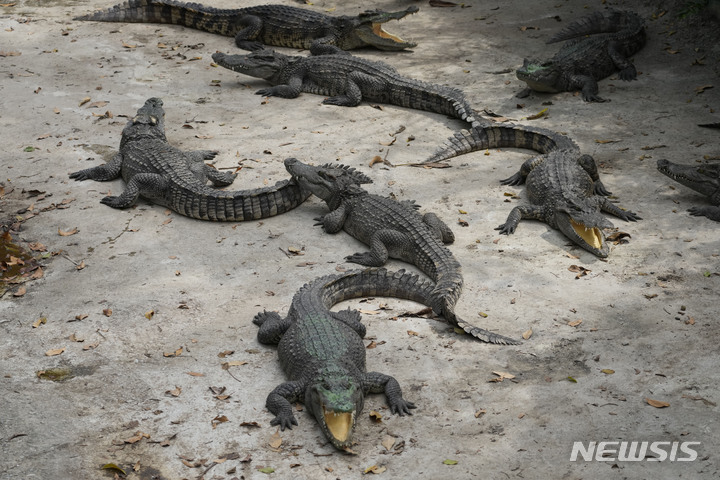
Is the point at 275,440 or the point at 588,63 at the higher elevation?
the point at 588,63

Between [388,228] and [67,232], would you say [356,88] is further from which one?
[67,232]

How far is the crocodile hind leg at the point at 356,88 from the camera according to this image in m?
10.9

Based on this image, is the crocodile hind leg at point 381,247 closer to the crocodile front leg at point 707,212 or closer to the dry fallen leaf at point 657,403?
the dry fallen leaf at point 657,403

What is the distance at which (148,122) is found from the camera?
9.36 m

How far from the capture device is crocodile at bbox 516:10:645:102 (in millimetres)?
10742

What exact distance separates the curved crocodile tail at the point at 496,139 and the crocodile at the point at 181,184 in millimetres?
1904

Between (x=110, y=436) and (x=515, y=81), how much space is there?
27.2ft

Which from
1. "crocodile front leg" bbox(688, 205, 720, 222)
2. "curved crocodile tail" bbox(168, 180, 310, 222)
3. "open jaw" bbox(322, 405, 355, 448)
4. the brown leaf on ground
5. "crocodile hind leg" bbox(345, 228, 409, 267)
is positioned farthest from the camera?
"curved crocodile tail" bbox(168, 180, 310, 222)

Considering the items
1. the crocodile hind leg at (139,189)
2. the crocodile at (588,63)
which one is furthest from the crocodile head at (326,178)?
the crocodile at (588,63)

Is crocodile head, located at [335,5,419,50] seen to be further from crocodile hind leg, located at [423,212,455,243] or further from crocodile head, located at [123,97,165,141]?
crocodile hind leg, located at [423,212,455,243]

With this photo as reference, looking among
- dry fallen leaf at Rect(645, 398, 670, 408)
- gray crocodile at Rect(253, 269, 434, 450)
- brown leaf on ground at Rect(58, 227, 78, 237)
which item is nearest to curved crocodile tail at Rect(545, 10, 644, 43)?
gray crocodile at Rect(253, 269, 434, 450)

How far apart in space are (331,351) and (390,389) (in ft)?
1.70

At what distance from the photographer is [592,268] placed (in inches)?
284

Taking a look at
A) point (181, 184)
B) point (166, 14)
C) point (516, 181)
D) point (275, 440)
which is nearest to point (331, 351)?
point (275, 440)
